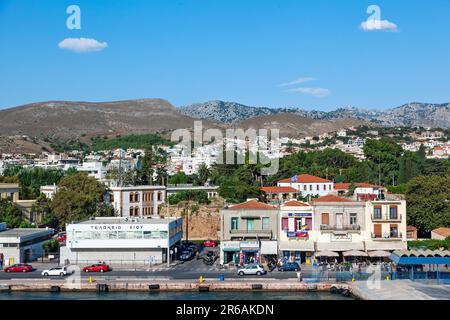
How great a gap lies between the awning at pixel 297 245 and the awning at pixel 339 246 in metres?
0.31

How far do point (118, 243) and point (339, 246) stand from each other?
7740mm

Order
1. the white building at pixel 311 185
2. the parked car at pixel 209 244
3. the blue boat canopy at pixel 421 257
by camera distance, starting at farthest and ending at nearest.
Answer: the white building at pixel 311 185
the parked car at pixel 209 244
the blue boat canopy at pixel 421 257

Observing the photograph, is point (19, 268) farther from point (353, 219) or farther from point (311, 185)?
point (311, 185)

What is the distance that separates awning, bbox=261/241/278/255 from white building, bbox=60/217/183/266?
3351 mm

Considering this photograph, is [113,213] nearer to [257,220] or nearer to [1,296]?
[257,220]

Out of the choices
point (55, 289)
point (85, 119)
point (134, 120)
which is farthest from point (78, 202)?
point (134, 120)

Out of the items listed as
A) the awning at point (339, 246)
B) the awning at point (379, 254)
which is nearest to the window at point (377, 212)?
the awning at point (339, 246)

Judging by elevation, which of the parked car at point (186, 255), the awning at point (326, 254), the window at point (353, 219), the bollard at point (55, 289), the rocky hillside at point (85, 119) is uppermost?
the rocky hillside at point (85, 119)

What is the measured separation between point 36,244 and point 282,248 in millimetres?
9421

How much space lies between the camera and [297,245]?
2234cm

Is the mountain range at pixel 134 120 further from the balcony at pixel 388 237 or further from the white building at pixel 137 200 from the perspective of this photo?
the balcony at pixel 388 237

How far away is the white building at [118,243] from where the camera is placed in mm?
22531
